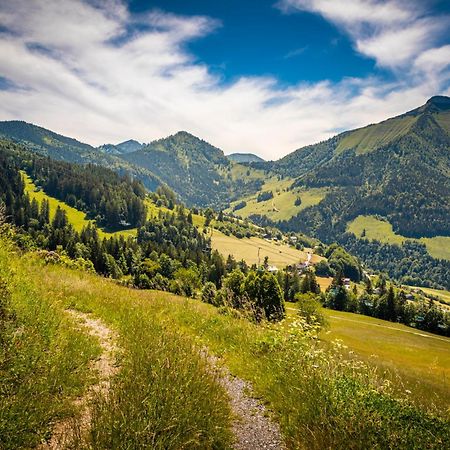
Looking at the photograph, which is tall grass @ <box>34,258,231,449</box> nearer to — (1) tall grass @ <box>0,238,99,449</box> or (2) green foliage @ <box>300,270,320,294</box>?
(1) tall grass @ <box>0,238,99,449</box>

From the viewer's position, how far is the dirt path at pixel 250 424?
283 inches

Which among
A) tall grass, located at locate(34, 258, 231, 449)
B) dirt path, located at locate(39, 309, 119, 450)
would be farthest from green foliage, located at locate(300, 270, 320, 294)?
tall grass, located at locate(34, 258, 231, 449)

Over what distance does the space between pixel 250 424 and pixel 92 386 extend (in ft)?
12.7

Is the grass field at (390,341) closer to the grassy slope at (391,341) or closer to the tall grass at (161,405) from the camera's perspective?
the grassy slope at (391,341)

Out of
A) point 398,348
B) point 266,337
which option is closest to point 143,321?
point 266,337

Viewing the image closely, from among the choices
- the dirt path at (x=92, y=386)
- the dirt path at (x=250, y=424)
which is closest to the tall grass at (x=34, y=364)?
the dirt path at (x=92, y=386)

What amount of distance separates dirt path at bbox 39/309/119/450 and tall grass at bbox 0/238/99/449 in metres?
0.21

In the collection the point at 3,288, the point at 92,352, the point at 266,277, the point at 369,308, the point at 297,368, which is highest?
the point at 3,288

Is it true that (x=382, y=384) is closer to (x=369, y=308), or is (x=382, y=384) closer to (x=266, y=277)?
(x=266, y=277)

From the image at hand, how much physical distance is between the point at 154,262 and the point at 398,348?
87.4 meters

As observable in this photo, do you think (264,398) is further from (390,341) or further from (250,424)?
(390,341)

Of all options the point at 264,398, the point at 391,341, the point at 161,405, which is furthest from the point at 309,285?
the point at 161,405

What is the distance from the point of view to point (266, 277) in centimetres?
6341

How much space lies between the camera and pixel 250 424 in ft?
26.3
